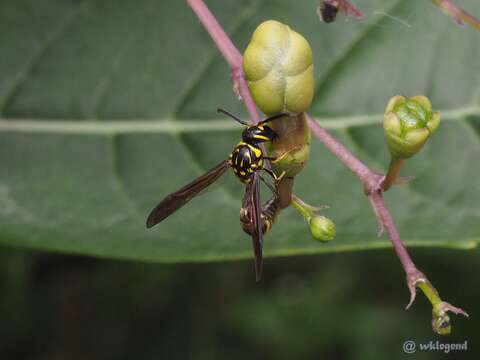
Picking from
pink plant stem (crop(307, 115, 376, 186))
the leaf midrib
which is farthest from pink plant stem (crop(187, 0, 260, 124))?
the leaf midrib

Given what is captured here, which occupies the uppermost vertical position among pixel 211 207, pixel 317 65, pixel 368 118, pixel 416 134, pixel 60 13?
pixel 60 13

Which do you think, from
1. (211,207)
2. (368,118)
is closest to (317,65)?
(368,118)

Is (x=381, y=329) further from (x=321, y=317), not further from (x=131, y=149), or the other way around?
(x=131, y=149)

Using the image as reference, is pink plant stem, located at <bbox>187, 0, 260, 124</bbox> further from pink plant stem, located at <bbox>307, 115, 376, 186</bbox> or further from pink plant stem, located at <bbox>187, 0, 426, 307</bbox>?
pink plant stem, located at <bbox>307, 115, 376, 186</bbox>

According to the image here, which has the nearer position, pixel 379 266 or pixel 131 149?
pixel 131 149

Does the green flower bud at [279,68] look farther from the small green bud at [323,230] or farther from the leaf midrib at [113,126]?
the leaf midrib at [113,126]

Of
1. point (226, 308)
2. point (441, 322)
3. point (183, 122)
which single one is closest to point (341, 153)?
point (441, 322)
